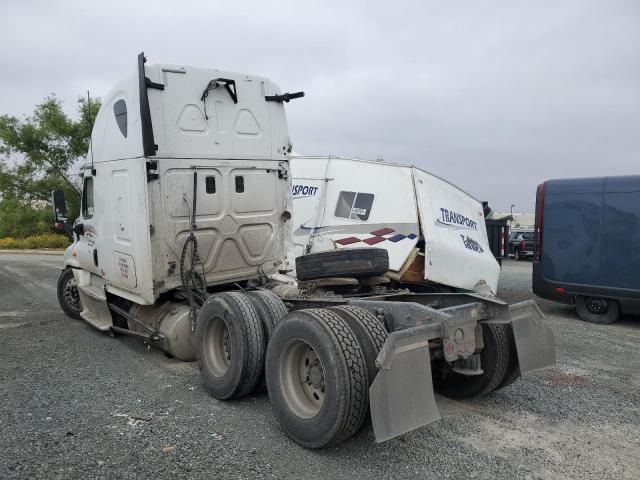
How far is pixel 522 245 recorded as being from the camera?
897 inches

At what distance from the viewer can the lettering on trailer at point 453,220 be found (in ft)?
28.3

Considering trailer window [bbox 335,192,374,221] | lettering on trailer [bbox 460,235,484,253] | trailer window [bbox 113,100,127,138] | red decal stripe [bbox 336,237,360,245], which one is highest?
trailer window [bbox 113,100,127,138]

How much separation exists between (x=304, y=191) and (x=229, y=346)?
4.64 meters

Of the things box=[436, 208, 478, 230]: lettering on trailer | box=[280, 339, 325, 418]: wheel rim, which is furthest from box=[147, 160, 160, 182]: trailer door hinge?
box=[436, 208, 478, 230]: lettering on trailer

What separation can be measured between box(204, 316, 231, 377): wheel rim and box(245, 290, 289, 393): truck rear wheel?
419 mm

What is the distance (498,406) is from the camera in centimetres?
477

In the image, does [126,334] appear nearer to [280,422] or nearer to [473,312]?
[280,422]

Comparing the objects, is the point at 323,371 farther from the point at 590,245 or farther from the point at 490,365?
the point at 590,245

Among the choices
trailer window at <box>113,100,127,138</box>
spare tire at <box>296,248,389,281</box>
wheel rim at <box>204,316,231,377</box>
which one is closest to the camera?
wheel rim at <box>204,316,231,377</box>

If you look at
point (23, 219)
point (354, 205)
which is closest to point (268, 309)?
point (354, 205)

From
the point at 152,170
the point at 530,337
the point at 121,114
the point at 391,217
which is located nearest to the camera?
the point at 530,337

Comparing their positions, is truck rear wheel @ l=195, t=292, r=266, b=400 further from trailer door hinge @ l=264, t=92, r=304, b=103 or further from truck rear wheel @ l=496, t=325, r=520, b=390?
trailer door hinge @ l=264, t=92, r=304, b=103

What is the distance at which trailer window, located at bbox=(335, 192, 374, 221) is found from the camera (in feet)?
28.2

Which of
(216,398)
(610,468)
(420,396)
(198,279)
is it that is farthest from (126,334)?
(610,468)
